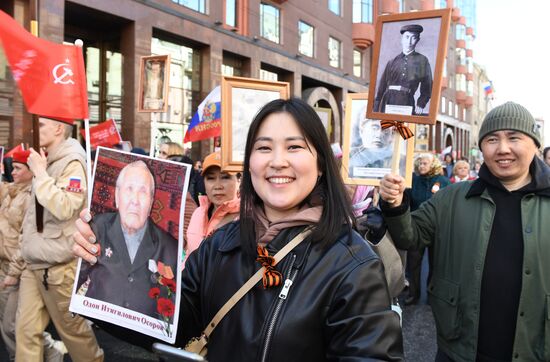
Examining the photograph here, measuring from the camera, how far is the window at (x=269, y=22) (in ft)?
68.7

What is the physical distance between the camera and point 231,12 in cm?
1922

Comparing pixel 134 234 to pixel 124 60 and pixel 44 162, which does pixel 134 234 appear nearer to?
pixel 44 162

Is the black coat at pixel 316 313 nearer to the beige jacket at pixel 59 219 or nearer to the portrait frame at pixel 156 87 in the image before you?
the beige jacket at pixel 59 219

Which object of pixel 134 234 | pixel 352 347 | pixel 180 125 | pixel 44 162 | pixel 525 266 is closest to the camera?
pixel 352 347

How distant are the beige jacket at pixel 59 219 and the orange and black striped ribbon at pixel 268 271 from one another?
2289 mm

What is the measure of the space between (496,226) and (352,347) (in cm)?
143

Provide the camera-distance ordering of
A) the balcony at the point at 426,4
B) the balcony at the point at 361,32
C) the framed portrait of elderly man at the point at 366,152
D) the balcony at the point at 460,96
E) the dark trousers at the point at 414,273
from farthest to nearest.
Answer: the balcony at the point at 460,96 < the balcony at the point at 426,4 < the balcony at the point at 361,32 < the dark trousers at the point at 414,273 < the framed portrait of elderly man at the point at 366,152

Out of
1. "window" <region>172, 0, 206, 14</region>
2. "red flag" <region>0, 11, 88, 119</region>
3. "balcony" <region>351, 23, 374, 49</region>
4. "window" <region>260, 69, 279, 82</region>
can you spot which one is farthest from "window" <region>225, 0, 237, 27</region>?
"red flag" <region>0, 11, 88, 119</region>

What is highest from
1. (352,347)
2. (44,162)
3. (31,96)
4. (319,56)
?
(319,56)

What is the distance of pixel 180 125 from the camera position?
693 inches

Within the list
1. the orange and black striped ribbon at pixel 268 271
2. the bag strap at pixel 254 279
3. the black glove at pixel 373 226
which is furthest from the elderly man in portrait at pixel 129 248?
the black glove at pixel 373 226

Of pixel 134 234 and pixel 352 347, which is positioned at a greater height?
pixel 134 234

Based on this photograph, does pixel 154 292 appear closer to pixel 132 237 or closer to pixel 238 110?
pixel 132 237

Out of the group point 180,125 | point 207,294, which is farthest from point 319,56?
point 207,294
